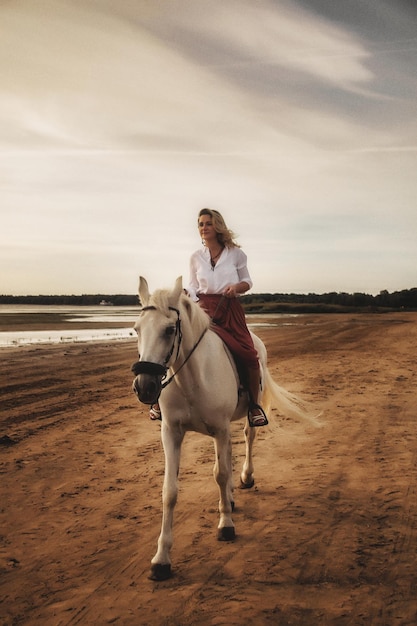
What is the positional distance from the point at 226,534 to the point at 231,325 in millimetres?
1998

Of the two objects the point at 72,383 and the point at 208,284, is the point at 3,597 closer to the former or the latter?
the point at 208,284

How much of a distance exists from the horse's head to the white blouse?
121 centimetres

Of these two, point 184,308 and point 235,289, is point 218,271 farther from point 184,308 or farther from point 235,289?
point 184,308

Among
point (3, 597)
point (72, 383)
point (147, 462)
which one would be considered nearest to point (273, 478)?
point (147, 462)

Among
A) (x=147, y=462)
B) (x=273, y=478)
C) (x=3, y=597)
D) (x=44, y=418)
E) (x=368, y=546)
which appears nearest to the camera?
(x=3, y=597)

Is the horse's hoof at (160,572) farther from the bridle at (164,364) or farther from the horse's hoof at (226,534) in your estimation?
the bridle at (164,364)

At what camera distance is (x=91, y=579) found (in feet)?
12.9

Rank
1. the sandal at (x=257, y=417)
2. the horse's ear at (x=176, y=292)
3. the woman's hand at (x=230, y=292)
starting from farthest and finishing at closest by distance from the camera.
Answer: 1. the sandal at (x=257, y=417)
2. the woman's hand at (x=230, y=292)
3. the horse's ear at (x=176, y=292)

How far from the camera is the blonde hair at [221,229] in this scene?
5219 mm

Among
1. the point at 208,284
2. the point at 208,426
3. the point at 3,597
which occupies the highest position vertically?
the point at 208,284

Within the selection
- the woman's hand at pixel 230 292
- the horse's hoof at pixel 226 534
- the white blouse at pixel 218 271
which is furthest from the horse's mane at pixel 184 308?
the horse's hoof at pixel 226 534

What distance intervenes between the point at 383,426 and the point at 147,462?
3903 millimetres

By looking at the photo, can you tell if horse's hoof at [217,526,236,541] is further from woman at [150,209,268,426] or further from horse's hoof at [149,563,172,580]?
woman at [150,209,268,426]

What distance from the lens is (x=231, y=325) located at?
208 inches
